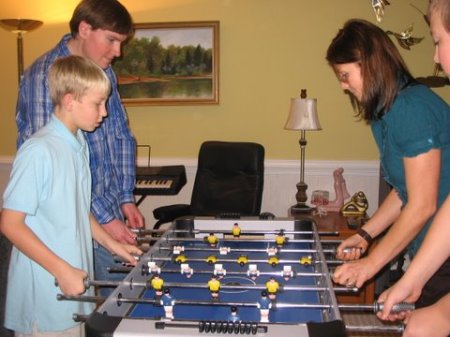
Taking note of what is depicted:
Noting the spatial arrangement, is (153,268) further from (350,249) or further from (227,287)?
(350,249)

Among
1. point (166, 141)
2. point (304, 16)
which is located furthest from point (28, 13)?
point (304, 16)

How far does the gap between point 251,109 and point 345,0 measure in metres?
1.16

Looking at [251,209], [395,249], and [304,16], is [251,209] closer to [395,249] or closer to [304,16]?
[304,16]

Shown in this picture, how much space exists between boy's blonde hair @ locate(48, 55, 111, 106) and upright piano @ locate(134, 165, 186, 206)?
5.98 ft

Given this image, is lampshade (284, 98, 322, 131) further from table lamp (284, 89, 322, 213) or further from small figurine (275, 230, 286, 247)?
small figurine (275, 230, 286, 247)

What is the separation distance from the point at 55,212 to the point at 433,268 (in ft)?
3.86

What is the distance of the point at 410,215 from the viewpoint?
1.47 metres

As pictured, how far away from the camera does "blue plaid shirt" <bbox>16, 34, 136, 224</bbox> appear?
191 cm

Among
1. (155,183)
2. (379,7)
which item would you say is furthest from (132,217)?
(379,7)

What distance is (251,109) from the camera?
155 inches

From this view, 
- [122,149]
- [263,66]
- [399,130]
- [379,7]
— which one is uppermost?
[379,7]

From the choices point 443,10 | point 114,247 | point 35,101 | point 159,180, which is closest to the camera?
point 443,10

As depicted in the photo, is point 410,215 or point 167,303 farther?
point 410,215

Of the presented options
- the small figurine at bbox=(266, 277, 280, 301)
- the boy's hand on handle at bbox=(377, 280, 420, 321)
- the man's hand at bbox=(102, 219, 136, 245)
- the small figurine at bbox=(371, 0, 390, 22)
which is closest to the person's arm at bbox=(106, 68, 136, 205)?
the man's hand at bbox=(102, 219, 136, 245)
